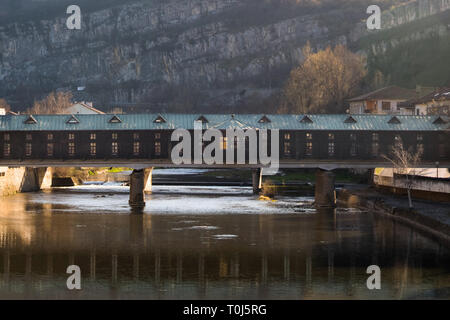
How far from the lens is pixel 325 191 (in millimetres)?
71750

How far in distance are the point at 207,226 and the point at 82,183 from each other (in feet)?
176

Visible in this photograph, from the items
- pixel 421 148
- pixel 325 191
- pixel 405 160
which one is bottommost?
pixel 325 191

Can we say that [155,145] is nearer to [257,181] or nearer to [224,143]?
[224,143]

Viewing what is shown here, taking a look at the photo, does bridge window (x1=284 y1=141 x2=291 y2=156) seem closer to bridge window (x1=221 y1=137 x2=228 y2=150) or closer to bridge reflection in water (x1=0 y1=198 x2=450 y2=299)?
bridge window (x1=221 y1=137 x2=228 y2=150)

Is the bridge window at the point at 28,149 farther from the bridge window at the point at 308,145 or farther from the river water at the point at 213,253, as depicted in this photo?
the bridge window at the point at 308,145

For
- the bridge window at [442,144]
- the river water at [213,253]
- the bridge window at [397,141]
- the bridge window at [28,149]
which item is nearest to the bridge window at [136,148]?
the river water at [213,253]

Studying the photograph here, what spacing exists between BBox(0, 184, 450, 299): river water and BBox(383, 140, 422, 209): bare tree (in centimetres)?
769

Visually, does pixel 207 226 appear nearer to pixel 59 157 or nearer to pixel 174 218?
pixel 174 218

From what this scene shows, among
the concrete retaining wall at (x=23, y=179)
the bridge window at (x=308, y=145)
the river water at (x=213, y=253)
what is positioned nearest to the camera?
the river water at (x=213, y=253)

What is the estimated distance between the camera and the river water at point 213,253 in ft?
111

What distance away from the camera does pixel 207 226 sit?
5509 cm

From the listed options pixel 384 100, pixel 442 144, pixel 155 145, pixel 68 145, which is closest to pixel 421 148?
pixel 442 144

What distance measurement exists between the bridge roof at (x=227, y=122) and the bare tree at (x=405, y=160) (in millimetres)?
2518

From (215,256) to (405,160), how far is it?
32.4 meters
